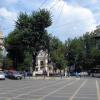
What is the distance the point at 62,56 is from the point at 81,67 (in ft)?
30.3

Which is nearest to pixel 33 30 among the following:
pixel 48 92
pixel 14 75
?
pixel 14 75

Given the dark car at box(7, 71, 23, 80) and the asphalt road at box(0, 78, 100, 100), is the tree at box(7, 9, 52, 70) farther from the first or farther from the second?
the asphalt road at box(0, 78, 100, 100)

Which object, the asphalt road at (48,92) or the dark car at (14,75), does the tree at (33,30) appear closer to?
the dark car at (14,75)

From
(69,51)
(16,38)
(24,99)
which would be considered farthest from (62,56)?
(24,99)

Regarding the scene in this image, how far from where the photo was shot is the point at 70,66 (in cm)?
12962

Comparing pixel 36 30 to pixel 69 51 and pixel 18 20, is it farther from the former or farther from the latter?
pixel 69 51

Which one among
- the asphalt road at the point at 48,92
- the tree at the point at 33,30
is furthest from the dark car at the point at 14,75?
the asphalt road at the point at 48,92

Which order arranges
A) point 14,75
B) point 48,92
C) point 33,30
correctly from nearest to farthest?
point 48,92
point 14,75
point 33,30

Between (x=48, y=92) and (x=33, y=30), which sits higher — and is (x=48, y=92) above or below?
below

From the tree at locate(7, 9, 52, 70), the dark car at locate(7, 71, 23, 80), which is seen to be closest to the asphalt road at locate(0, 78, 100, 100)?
the dark car at locate(7, 71, 23, 80)

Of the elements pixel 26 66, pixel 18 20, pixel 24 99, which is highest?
pixel 18 20

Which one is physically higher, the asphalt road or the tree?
the tree

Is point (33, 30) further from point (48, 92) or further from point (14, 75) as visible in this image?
point (48, 92)

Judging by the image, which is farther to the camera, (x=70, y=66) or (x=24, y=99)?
(x=70, y=66)
